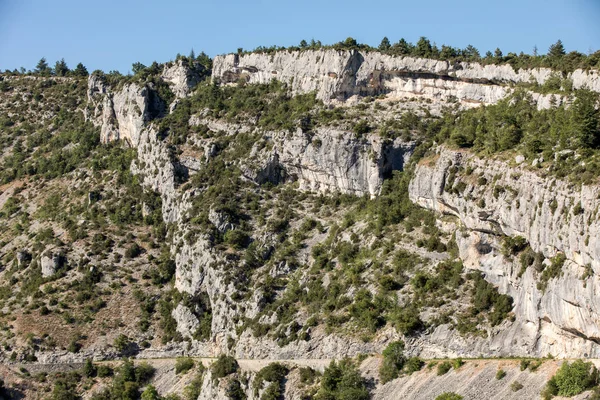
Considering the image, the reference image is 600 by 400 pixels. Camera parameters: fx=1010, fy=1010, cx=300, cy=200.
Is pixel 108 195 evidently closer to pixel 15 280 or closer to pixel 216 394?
pixel 15 280

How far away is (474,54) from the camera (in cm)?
12188

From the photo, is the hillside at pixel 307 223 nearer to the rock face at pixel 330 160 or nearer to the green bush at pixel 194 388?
the rock face at pixel 330 160

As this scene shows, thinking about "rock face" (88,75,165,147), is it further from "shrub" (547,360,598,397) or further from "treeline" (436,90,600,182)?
"shrub" (547,360,598,397)

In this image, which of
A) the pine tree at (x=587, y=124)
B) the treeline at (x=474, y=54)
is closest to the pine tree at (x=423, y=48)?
the treeline at (x=474, y=54)

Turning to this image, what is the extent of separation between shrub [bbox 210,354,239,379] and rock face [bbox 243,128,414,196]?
2540cm

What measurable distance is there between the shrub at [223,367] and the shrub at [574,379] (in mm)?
35306

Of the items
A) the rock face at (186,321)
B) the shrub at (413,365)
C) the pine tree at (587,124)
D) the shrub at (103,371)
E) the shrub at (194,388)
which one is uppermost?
the pine tree at (587,124)

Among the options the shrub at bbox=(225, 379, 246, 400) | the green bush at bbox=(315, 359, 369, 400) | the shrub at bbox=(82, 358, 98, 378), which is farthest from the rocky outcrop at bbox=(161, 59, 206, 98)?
the green bush at bbox=(315, 359, 369, 400)

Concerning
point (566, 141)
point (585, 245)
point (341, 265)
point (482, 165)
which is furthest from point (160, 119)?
point (585, 245)

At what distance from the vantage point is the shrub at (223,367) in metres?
98.2

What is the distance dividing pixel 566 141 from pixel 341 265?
95.9ft

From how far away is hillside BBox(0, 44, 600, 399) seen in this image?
8375 cm

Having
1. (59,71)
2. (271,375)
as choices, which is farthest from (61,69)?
(271,375)

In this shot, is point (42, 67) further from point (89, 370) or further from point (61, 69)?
point (89, 370)
